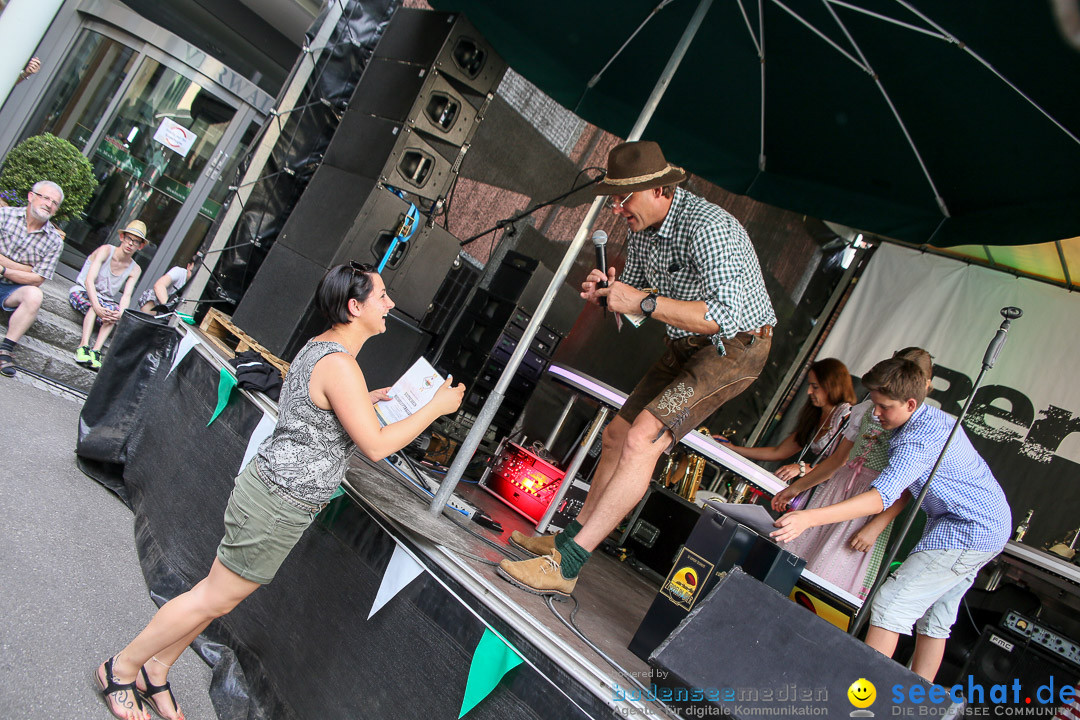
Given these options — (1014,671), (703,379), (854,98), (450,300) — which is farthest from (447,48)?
(1014,671)

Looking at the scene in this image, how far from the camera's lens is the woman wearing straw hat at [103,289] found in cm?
512

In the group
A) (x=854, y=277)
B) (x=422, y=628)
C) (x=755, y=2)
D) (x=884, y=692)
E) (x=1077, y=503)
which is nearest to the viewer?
(x=884, y=692)

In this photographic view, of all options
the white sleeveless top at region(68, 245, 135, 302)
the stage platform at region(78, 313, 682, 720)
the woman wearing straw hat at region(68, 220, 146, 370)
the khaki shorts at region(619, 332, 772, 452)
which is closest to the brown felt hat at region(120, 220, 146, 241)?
the woman wearing straw hat at region(68, 220, 146, 370)

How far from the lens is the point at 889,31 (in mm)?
2486

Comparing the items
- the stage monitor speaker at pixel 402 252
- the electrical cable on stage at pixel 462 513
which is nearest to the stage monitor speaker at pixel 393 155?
the stage monitor speaker at pixel 402 252

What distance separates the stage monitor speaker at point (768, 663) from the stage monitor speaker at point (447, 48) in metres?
3.44

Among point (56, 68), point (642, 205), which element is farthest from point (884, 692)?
point (56, 68)

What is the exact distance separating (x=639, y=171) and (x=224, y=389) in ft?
6.26

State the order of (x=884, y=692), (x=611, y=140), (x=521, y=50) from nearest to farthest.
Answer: (x=884, y=692)
(x=521, y=50)
(x=611, y=140)

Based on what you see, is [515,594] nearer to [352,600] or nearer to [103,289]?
[352,600]

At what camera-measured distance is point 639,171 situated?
94.0 inches

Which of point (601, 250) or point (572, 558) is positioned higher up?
point (601, 250)

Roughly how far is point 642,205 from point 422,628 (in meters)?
1.58

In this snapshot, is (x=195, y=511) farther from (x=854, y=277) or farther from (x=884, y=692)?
(x=854, y=277)
